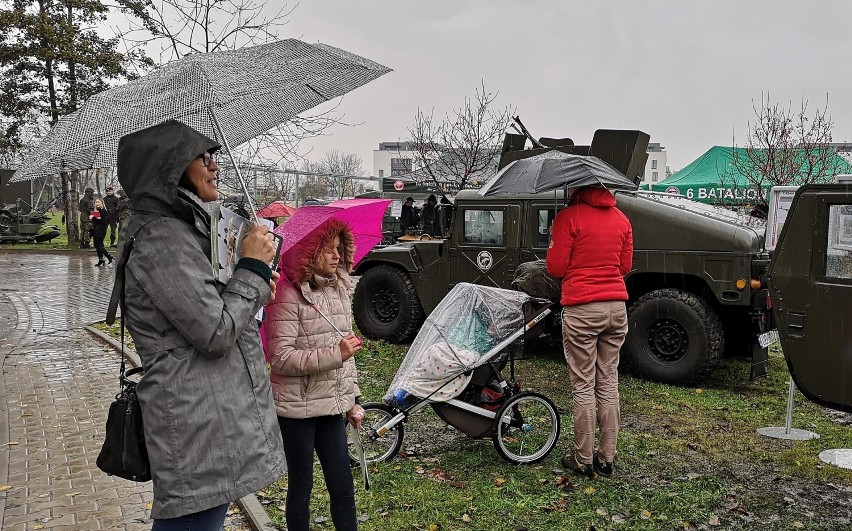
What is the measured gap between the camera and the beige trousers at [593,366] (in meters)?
5.07

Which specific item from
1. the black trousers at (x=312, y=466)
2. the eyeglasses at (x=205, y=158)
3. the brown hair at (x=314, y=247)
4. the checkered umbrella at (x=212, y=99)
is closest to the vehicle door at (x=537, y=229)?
the checkered umbrella at (x=212, y=99)

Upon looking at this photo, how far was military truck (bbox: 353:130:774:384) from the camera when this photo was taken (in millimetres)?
7430

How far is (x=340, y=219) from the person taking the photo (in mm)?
3596

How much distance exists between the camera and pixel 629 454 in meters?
5.61

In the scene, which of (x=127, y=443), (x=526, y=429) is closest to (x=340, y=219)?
(x=127, y=443)

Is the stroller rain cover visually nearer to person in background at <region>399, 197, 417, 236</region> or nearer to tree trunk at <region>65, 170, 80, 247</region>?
person in background at <region>399, 197, 417, 236</region>

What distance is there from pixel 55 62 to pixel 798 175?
23.0 metres

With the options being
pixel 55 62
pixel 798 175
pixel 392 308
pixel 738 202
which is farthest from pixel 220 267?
pixel 55 62

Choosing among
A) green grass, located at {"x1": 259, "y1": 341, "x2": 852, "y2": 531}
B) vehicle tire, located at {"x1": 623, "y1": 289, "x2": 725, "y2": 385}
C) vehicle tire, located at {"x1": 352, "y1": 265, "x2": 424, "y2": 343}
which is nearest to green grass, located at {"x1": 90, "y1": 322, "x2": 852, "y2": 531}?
green grass, located at {"x1": 259, "y1": 341, "x2": 852, "y2": 531}

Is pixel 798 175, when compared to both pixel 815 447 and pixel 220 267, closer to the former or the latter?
pixel 815 447

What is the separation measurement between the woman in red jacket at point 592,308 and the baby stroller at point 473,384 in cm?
37

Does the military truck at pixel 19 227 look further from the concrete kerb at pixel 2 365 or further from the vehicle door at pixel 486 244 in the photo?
the vehicle door at pixel 486 244

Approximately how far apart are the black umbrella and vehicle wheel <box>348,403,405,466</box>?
177cm

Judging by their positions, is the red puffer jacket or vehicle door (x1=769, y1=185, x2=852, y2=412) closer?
vehicle door (x1=769, y1=185, x2=852, y2=412)
